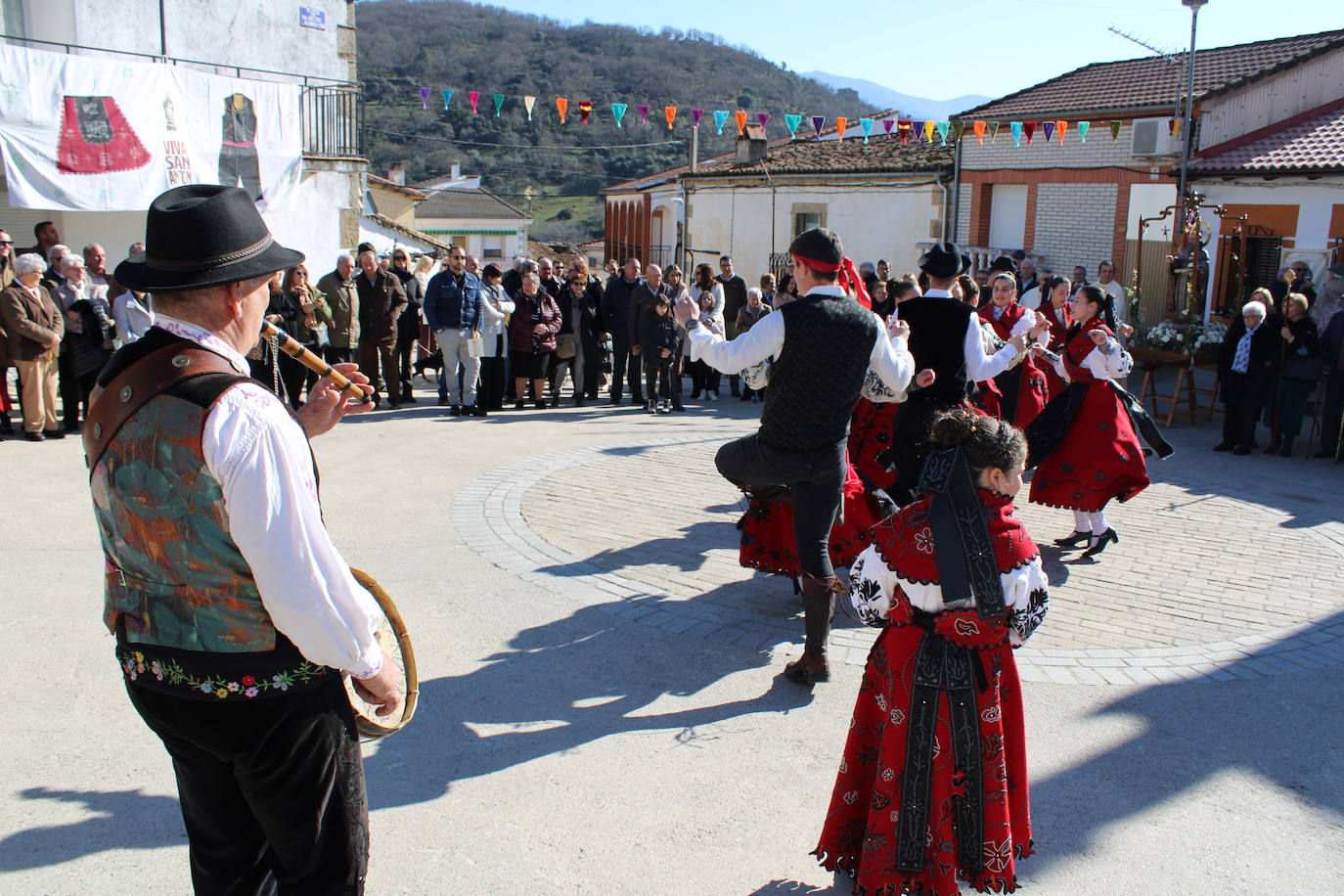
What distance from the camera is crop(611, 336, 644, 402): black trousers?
12.8m

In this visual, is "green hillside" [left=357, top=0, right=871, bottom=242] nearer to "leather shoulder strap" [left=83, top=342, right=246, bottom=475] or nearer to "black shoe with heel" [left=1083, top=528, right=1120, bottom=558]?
"black shoe with heel" [left=1083, top=528, right=1120, bottom=558]

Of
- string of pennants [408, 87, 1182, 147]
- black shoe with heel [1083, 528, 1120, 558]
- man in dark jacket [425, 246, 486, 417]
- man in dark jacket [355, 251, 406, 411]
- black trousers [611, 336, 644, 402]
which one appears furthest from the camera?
string of pennants [408, 87, 1182, 147]

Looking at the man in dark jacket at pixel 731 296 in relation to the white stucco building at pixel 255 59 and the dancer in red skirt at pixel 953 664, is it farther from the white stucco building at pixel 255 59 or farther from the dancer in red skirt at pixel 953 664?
the dancer in red skirt at pixel 953 664

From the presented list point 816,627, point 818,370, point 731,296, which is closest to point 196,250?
point 818,370

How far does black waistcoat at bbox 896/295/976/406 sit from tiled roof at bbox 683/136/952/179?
20492 mm

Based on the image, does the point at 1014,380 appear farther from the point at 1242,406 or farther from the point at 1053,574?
the point at 1242,406

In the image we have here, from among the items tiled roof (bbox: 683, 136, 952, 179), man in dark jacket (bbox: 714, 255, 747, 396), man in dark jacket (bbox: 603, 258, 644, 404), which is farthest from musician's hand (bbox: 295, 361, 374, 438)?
tiled roof (bbox: 683, 136, 952, 179)

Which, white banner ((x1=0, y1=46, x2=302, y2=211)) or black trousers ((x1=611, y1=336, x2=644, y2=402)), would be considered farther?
white banner ((x1=0, y1=46, x2=302, y2=211))

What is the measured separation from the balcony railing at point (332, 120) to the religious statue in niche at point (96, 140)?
332cm

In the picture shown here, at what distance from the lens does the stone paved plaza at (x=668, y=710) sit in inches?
138

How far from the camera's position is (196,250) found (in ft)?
7.50

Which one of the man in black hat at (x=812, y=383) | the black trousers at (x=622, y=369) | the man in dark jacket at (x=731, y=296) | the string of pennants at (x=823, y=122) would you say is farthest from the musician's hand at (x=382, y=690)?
the string of pennants at (x=823, y=122)

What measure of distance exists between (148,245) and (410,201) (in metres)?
38.9

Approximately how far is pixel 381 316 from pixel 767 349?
330 inches
